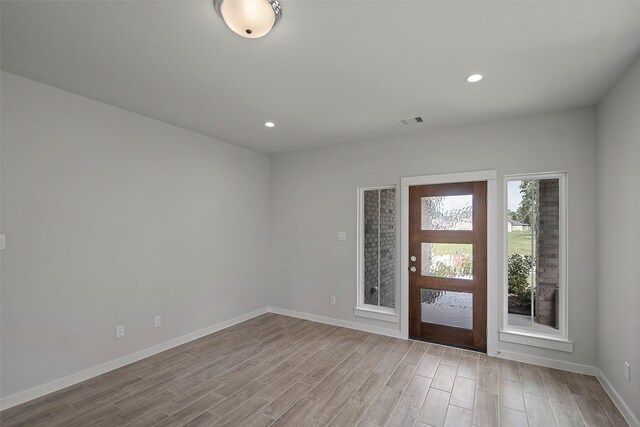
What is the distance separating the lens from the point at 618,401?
2365 millimetres

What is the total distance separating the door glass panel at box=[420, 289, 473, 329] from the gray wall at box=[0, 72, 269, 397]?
2738 millimetres

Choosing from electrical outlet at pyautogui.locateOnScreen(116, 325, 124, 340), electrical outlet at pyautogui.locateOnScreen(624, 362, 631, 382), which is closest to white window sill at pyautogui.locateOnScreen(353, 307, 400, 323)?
electrical outlet at pyautogui.locateOnScreen(624, 362, 631, 382)

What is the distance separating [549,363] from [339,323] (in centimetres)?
247

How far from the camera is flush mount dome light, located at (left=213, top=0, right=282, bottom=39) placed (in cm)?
154

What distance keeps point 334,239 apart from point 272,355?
71.6 inches

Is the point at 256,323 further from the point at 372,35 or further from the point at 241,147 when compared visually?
the point at 372,35

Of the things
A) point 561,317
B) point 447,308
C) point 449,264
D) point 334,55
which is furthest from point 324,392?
point 334,55

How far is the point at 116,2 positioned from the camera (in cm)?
164

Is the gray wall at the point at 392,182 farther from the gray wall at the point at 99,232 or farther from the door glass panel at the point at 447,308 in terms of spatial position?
the gray wall at the point at 99,232

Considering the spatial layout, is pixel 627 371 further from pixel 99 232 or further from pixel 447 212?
pixel 99 232

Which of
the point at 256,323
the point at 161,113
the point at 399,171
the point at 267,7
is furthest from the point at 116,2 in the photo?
the point at 256,323

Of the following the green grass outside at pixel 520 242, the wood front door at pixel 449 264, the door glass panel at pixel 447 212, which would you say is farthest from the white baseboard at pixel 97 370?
the green grass outside at pixel 520 242

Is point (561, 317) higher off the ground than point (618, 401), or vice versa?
point (561, 317)

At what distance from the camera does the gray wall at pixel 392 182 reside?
2.97 metres
